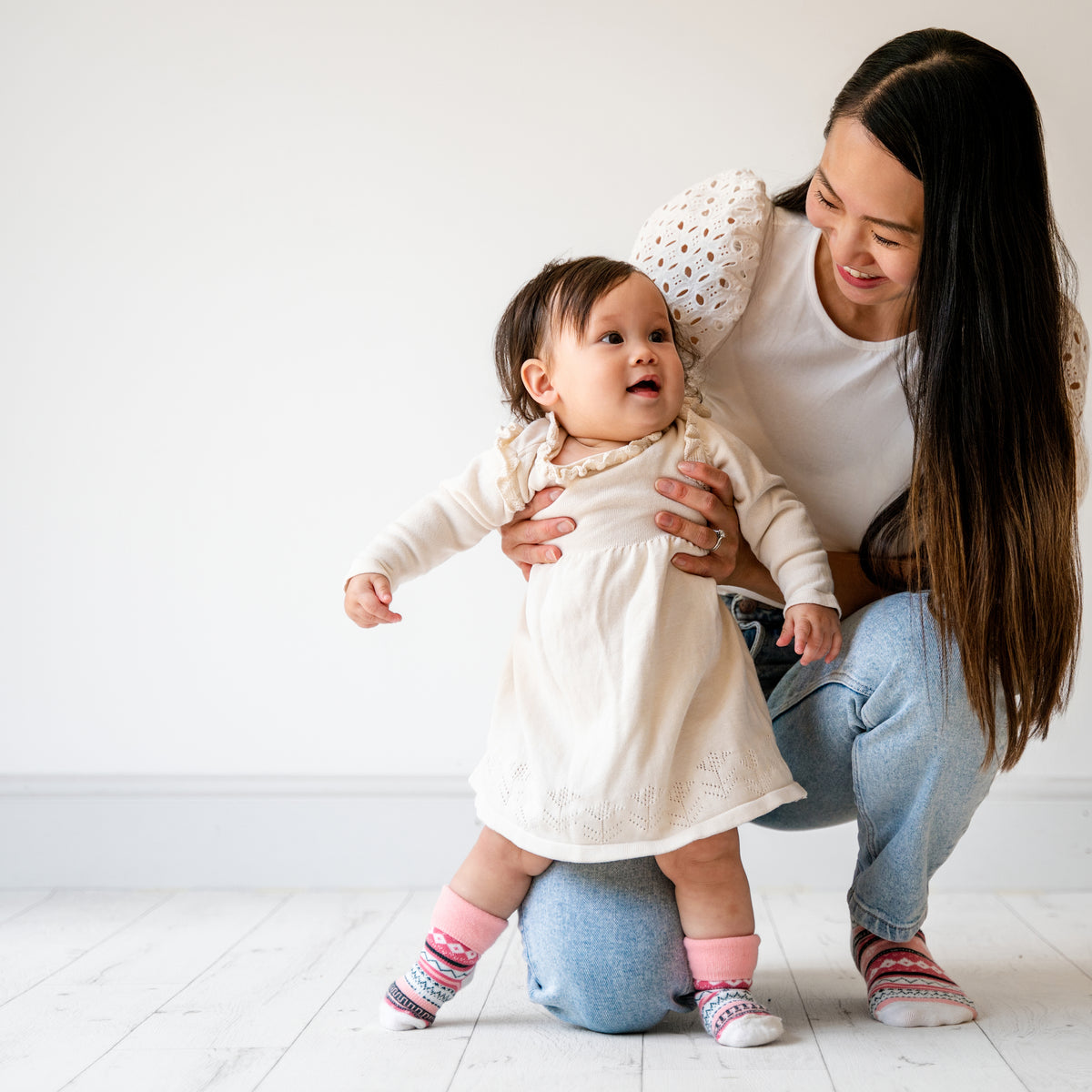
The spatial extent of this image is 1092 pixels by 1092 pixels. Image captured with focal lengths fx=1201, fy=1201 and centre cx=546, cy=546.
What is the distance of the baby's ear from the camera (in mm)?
1282

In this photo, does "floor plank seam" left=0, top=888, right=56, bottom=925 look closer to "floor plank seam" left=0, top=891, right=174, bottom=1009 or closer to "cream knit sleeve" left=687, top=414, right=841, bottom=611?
"floor plank seam" left=0, top=891, right=174, bottom=1009

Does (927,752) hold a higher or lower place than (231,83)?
lower

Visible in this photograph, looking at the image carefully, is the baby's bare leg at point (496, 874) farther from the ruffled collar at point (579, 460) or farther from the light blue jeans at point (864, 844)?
the ruffled collar at point (579, 460)

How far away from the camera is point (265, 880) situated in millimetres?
2031

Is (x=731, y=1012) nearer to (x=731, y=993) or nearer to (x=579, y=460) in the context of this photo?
(x=731, y=993)

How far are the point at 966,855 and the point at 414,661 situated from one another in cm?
97

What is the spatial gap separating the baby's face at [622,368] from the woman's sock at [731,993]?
521 millimetres

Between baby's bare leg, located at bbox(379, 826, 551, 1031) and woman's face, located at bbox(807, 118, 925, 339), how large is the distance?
68 cm

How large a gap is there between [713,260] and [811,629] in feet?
1.41

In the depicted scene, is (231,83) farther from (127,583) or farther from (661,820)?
(661,820)

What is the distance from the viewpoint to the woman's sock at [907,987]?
4.00 feet

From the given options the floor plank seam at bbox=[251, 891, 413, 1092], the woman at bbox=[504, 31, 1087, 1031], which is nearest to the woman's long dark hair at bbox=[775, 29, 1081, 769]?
the woman at bbox=[504, 31, 1087, 1031]

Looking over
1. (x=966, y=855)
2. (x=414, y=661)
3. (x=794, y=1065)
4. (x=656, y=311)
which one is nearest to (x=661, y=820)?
(x=794, y=1065)

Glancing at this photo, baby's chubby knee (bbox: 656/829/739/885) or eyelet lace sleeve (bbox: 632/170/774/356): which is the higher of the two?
eyelet lace sleeve (bbox: 632/170/774/356)
